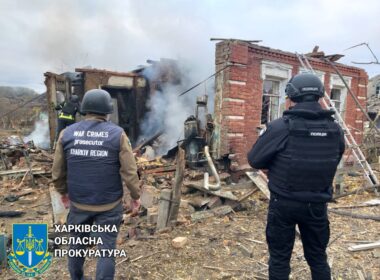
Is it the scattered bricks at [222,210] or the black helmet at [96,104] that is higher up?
the black helmet at [96,104]

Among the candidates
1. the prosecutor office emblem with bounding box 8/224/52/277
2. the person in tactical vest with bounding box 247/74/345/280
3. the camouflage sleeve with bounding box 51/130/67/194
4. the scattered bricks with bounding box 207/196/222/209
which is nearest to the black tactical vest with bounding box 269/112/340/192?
the person in tactical vest with bounding box 247/74/345/280

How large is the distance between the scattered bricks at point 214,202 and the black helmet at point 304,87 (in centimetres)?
365

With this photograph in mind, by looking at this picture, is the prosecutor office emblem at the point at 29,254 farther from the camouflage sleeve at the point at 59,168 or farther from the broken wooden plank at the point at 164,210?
the broken wooden plank at the point at 164,210

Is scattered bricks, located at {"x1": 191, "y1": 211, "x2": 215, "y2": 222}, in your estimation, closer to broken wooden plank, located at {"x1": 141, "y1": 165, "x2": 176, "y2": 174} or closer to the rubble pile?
the rubble pile

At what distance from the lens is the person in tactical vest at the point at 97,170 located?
116 inches

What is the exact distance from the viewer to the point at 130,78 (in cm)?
1216

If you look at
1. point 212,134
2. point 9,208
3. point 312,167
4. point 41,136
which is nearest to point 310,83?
point 312,167

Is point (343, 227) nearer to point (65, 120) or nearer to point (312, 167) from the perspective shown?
point (312, 167)

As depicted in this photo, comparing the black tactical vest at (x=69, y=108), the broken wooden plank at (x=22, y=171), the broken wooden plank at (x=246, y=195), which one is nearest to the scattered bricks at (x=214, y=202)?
the broken wooden plank at (x=246, y=195)

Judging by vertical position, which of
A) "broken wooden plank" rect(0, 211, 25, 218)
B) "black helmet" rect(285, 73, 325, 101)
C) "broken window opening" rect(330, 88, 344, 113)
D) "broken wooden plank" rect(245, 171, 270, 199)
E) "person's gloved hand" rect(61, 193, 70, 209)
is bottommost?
"broken wooden plank" rect(0, 211, 25, 218)

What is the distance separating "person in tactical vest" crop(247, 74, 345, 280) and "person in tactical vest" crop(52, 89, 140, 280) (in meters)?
1.27

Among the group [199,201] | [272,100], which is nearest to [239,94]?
[272,100]

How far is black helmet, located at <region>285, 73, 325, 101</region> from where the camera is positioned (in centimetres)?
276

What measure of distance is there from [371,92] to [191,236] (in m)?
38.7
